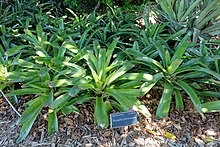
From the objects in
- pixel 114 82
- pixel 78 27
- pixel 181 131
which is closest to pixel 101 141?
pixel 114 82

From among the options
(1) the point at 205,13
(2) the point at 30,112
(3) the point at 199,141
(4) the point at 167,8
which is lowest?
(3) the point at 199,141

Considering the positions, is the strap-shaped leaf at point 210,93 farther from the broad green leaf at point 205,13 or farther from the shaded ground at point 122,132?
the broad green leaf at point 205,13

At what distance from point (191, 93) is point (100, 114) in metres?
0.65

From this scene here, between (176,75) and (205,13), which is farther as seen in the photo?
(205,13)

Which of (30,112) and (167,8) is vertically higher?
(167,8)

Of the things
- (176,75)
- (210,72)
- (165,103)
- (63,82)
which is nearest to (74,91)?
(63,82)

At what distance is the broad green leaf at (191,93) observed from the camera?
1804mm

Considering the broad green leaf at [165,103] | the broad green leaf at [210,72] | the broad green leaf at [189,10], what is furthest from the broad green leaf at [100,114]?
the broad green leaf at [189,10]

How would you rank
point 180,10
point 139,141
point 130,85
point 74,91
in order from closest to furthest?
1. point 74,91
2. point 139,141
3. point 130,85
4. point 180,10

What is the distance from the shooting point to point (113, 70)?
7.01 ft

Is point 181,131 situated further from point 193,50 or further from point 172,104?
point 193,50

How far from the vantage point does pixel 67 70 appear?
1.94 meters

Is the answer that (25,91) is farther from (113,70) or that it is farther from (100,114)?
(113,70)

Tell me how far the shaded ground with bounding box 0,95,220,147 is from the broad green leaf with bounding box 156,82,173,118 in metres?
0.20
